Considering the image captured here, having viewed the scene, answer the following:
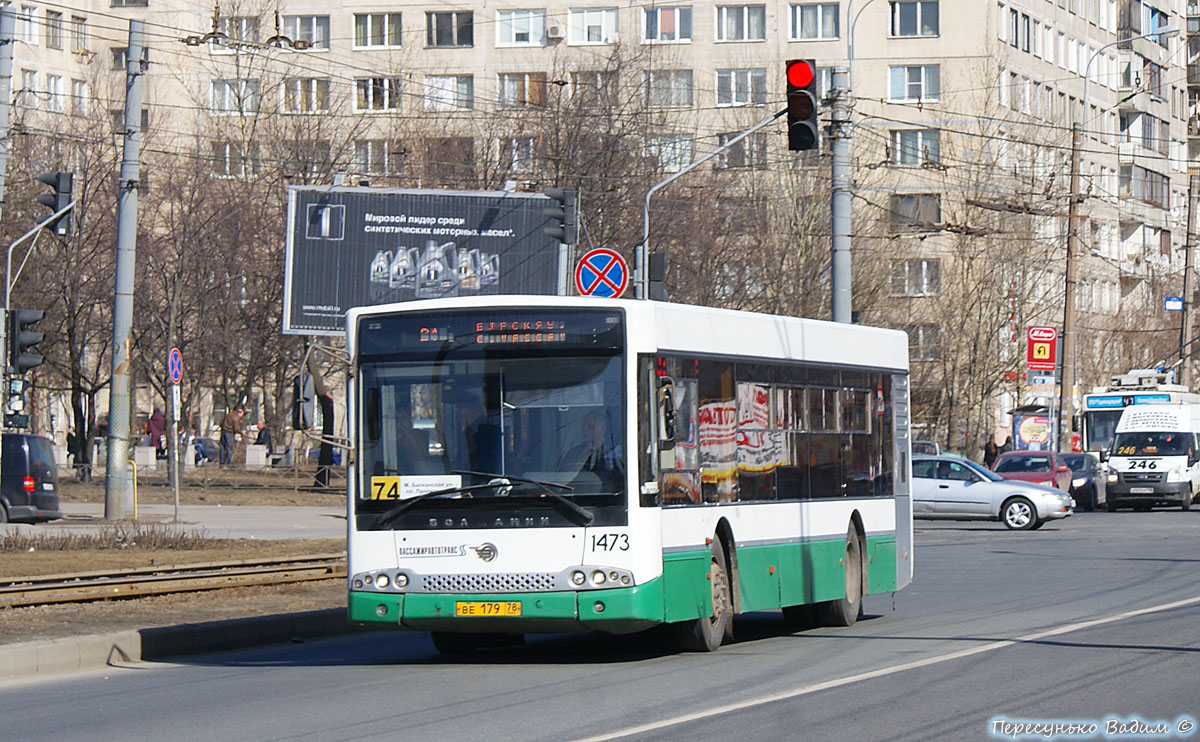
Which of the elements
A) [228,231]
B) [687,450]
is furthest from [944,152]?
[687,450]

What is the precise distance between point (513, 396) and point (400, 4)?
67.9 meters

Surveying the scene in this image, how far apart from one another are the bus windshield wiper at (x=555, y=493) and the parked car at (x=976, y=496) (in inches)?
911

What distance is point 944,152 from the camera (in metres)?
71.4

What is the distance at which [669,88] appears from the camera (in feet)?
203

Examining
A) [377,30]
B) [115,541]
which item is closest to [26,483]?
[115,541]

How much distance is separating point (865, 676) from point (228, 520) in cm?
2392

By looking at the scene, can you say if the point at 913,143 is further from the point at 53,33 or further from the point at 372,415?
the point at 372,415

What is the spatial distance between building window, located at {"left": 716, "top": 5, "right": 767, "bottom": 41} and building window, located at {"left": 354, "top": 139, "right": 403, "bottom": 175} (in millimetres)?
22263

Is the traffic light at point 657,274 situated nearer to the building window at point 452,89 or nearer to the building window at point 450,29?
the building window at point 452,89

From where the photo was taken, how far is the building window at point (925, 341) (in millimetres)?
63156

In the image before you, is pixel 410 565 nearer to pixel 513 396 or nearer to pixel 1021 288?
pixel 513 396

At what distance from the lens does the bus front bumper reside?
42.2 ft

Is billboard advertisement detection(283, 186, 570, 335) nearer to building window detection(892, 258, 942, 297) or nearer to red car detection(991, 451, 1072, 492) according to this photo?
red car detection(991, 451, 1072, 492)

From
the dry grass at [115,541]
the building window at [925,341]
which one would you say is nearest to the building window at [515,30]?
the building window at [925,341]
